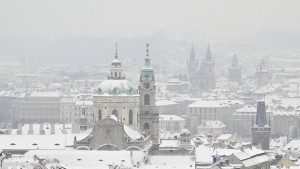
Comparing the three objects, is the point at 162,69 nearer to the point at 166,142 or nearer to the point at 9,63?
the point at 9,63

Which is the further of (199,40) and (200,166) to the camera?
(199,40)

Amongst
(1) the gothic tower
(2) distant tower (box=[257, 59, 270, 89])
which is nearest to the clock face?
(1) the gothic tower

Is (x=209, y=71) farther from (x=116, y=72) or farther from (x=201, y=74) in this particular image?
(x=116, y=72)

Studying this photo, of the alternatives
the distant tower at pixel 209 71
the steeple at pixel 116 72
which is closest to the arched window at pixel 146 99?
the steeple at pixel 116 72

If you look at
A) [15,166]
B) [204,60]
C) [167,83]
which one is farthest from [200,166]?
[204,60]

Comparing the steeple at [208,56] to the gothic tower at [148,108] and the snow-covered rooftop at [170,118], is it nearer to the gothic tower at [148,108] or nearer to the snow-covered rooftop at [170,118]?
the snow-covered rooftop at [170,118]

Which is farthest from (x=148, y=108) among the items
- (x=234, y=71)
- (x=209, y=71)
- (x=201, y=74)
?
(x=234, y=71)

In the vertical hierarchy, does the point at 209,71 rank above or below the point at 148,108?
above
